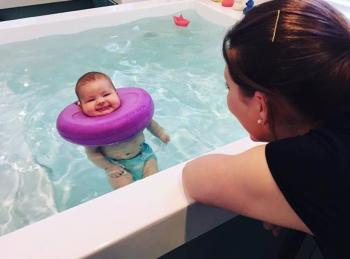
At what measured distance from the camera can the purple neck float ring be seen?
4.13ft

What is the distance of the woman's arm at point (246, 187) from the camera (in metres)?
0.61

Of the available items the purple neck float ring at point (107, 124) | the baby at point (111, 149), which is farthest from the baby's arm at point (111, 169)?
the purple neck float ring at point (107, 124)

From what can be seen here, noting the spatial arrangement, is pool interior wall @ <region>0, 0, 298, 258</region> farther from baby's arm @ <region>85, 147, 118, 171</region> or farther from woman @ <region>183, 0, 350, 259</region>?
baby's arm @ <region>85, 147, 118, 171</region>

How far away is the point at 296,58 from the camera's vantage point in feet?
1.97

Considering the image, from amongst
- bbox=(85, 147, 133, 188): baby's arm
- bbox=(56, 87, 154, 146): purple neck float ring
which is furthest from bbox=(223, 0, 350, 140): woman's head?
bbox=(85, 147, 133, 188): baby's arm

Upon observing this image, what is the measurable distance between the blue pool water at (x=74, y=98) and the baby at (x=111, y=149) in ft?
0.36

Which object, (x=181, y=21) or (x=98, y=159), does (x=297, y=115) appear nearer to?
(x=98, y=159)

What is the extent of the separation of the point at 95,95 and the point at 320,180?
96 cm

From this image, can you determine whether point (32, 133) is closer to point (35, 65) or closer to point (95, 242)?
point (35, 65)

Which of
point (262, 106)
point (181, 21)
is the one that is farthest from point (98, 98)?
point (181, 21)

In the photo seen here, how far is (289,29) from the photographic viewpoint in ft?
2.00

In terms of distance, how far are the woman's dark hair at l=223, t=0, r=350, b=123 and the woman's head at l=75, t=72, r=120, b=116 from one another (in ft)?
2.59

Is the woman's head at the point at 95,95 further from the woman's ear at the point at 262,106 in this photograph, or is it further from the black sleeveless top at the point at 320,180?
the black sleeveless top at the point at 320,180

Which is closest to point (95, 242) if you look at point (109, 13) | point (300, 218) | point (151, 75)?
point (300, 218)
